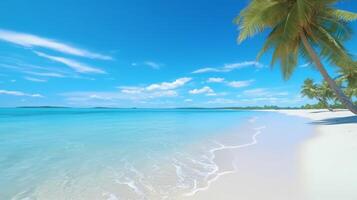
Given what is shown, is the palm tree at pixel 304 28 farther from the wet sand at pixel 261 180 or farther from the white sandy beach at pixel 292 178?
the wet sand at pixel 261 180

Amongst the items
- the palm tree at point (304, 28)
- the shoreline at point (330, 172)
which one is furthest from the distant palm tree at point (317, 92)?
the shoreline at point (330, 172)

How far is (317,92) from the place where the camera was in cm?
2930

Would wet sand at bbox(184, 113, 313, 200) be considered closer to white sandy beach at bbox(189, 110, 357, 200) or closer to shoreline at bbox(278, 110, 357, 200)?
white sandy beach at bbox(189, 110, 357, 200)

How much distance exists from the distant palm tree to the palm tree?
22911 mm

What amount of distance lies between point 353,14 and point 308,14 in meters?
1.81

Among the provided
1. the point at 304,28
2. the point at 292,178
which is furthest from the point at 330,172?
the point at 304,28

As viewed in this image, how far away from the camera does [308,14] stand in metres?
8.21

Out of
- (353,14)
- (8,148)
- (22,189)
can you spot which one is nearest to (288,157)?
(22,189)

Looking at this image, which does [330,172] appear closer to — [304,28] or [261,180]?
[261,180]

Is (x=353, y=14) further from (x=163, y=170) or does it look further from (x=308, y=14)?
(x=163, y=170)

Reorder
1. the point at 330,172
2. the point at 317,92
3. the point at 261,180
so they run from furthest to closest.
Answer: the point at 317,92, the point at 330,172, the point at 261,180

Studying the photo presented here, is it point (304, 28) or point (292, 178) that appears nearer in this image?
point (292, 178)

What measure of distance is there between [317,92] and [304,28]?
83.6ft

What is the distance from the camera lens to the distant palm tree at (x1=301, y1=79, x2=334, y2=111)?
28.0 m
